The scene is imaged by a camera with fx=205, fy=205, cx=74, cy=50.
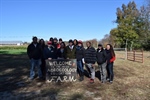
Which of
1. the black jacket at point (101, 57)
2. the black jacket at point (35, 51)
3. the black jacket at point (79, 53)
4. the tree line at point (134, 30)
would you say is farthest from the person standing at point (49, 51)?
the tree line at point (134, 30)

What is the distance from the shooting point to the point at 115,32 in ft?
160

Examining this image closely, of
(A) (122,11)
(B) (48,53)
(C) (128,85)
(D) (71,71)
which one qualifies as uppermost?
(A) (122,11)

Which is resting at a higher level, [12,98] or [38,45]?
[38,45]

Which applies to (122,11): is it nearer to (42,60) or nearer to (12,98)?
(42,60)

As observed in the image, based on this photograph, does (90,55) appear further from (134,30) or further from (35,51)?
(134,30)

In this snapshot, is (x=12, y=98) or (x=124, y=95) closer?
(x=12, y=98)

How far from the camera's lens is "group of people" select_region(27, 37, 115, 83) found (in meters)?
8.59

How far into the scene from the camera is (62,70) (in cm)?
895

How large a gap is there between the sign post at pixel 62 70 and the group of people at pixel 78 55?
0.28 metres

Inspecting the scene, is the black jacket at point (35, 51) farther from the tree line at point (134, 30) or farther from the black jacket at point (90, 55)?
the tree line at point (134, 30)

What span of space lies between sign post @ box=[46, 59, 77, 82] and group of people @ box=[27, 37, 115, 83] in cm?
28

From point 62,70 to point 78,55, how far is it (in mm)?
960

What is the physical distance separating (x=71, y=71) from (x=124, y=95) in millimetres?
2879

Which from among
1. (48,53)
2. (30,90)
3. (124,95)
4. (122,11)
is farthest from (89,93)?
(122,11)
